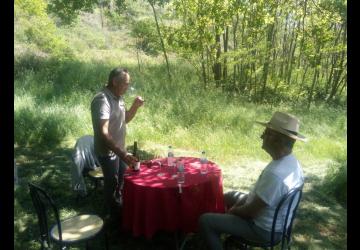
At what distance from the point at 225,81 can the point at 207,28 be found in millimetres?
1997

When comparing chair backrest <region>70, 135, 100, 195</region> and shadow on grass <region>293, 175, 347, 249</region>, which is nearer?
shadow on grass <region>293, 175, 347, 249</region>

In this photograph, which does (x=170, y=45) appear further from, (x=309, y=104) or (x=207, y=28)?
(x=309, y=104)

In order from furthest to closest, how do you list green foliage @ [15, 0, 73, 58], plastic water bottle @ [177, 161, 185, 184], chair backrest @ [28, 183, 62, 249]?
green foliage @ [15, 0, 73, 58], plastic water bottle @ [177, 161, 185, 184], chair backrest @ [28, 183, 62, 249]

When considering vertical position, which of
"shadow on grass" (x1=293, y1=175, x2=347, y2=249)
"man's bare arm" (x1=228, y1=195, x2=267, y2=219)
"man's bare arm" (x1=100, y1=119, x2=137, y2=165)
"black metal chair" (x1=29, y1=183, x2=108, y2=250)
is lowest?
"shadow on grass" (x1=293, y1=175, x2=347, y2=249)

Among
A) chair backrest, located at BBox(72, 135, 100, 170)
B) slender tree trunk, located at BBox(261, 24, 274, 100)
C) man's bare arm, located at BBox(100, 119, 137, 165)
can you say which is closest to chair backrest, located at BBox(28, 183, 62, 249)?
man's bare arm, located at BBox(100, 119, 137, 165)

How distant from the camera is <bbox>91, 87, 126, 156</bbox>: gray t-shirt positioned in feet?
11.6

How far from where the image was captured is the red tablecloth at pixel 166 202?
320cm

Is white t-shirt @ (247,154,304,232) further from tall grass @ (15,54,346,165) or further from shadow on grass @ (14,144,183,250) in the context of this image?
tall grass @ (15,54,346,165)

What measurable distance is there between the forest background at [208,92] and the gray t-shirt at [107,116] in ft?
3.96

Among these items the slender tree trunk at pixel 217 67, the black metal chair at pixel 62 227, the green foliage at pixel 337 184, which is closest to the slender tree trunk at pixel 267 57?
the slender tree trunk at pixel 217 67

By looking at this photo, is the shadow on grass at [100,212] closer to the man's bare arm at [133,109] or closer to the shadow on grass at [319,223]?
the shadow on grass at [319,223]

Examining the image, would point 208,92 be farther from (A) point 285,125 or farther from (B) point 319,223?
(A) point 285,125

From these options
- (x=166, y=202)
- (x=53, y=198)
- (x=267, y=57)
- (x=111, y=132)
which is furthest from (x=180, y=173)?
(x=267, y=57)

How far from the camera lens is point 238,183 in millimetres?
5543
